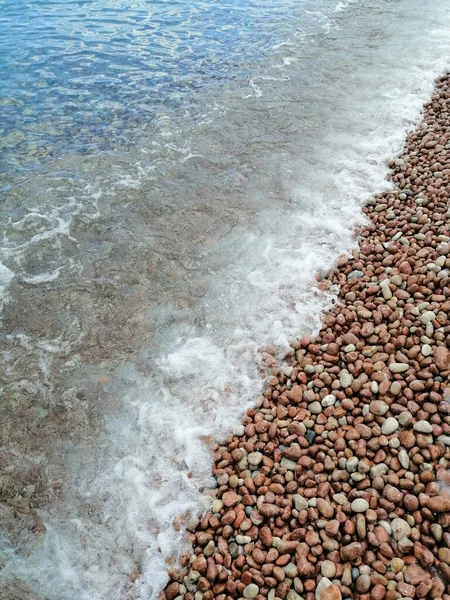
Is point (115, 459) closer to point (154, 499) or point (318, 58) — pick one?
point (154, 499)

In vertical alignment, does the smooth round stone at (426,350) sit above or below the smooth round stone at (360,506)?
above

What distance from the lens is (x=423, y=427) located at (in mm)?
3402

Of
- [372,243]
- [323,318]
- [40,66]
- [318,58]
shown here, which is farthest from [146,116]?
[323,318]

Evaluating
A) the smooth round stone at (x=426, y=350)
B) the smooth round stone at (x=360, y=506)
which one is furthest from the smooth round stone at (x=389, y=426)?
the smooth round stone at (x=426, y=350)

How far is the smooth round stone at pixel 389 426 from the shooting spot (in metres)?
3.52

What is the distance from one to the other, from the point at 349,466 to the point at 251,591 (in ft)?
3.86

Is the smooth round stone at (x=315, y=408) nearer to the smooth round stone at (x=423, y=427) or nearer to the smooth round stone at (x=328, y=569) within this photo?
the smooth round stone at (x=423, y=427)

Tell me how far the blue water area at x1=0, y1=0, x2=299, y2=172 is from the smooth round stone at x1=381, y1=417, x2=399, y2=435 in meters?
7.36

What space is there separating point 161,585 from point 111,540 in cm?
56

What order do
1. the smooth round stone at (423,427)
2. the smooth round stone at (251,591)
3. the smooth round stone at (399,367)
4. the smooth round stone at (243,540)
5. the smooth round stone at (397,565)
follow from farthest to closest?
the smooth round stone at (399,367)
the smooth round stone at (423,427)
the smooth round stone at (243,540)
the smooth round stone at (251,591)
the smooth round stone at (397,565)

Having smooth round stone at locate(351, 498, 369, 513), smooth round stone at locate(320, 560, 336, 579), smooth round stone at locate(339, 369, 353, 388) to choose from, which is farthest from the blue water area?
smooth round stone at locate(320, 560, 336, 579)

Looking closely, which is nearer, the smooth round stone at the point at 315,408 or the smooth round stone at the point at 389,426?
the smooth round stone at the point at 389,426

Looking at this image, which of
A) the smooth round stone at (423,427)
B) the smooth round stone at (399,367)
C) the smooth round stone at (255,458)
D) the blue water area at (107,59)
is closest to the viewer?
the smooth round stone at (423,427)

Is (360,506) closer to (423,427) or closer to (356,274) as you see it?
(423,427)
